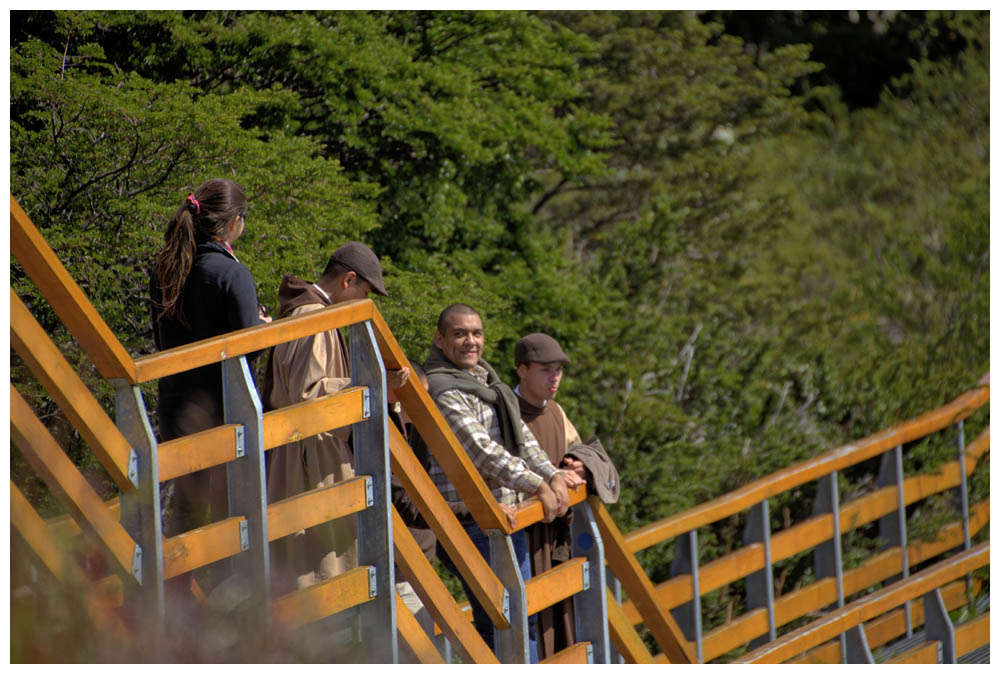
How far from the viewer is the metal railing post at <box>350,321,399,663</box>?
2.77 meters

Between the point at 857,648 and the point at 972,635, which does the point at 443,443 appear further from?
the point at 972,635

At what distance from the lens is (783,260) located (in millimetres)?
8539

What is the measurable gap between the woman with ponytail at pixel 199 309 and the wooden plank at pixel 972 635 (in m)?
3.13

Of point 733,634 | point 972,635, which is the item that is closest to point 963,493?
point 972,635

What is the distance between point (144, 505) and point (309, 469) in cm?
57

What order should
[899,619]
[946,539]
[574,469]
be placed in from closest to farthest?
[574,469]
[899,619]
[946,539]

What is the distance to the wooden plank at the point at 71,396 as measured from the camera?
225 cm

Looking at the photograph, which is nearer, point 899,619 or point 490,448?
point 490,448

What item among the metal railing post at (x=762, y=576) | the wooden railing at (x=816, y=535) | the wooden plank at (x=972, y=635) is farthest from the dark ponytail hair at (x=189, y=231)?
the wooden plank at (x=972, y=635)

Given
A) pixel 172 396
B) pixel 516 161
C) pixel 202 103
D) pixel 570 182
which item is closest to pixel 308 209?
pixel 202 103

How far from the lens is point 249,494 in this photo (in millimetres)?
2514

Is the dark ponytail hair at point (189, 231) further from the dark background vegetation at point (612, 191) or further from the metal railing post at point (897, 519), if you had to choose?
the metal railing post at point (897, 519)

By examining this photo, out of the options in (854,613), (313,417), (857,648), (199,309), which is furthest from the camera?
(857,648)

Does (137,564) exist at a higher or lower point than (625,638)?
higher
